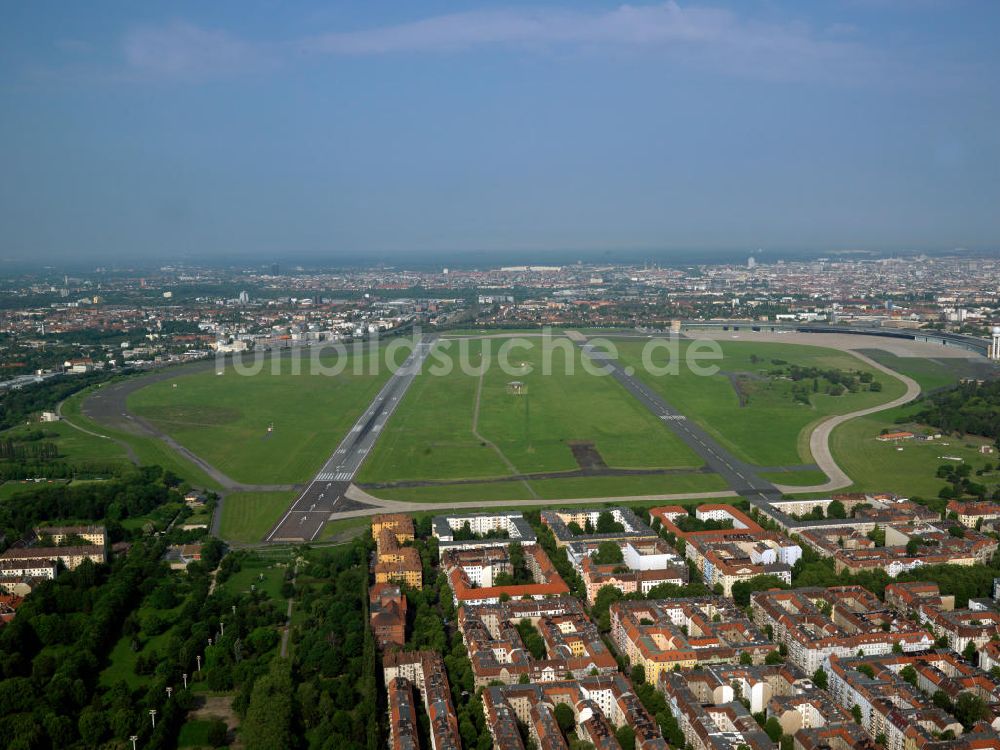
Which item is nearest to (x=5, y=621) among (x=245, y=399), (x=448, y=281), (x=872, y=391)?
(x=245, y=399)

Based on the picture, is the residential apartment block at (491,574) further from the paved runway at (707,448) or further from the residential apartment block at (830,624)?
the paved runway at (707,448)

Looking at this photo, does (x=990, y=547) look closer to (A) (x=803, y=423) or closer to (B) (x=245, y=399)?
(A) (x=803, y=423)

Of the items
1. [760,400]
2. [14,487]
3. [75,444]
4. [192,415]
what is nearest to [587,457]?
[760,400]

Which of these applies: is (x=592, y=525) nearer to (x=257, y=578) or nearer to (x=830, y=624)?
(x=830, y=624)

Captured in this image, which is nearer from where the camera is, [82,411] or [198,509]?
[198,509]

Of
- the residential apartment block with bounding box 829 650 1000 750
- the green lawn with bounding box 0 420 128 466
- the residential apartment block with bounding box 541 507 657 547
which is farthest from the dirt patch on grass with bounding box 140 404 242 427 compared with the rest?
the residential apartment block with bounding box 829 650 1000 750

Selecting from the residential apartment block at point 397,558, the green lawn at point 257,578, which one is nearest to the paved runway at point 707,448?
the residential apartment block at point 397,558

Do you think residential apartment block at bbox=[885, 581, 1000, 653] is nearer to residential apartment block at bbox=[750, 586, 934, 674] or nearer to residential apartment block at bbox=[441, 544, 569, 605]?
residential apartment block at bbox=[750, 586, 934, 674]
